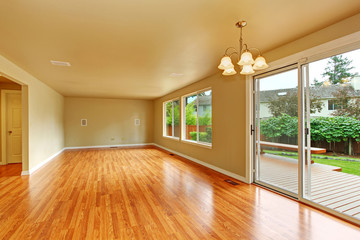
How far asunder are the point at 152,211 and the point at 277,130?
2.48 meters

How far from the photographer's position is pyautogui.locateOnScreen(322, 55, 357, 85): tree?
7.85 feet

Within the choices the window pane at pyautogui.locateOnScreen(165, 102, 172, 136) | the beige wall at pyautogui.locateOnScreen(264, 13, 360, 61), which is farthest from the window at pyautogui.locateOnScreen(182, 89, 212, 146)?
the beige wall at pyautogui.locateOnScreen(264, 13, 360, 61)

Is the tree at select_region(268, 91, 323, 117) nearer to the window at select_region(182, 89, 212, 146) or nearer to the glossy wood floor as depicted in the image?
the glossy wood floor

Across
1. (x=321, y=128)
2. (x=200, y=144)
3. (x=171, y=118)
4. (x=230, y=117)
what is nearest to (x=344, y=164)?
(x=321, y=128)

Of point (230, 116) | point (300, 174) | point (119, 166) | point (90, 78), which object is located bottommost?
point (119, 166)

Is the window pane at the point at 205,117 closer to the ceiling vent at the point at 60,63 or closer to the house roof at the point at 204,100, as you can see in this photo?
the house roof at the point at 204,100

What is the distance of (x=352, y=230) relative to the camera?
6.85 ft

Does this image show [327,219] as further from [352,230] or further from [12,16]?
[12,16]

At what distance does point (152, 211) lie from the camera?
2607 millimetres

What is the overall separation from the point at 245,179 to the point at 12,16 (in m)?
4.30

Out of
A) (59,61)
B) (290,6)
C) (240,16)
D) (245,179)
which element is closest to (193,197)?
(245,179)

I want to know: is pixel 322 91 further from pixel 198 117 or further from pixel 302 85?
pixel 198 117

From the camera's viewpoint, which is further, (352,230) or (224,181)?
(224,181)

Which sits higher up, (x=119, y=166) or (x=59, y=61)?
(x=59, y=61)
